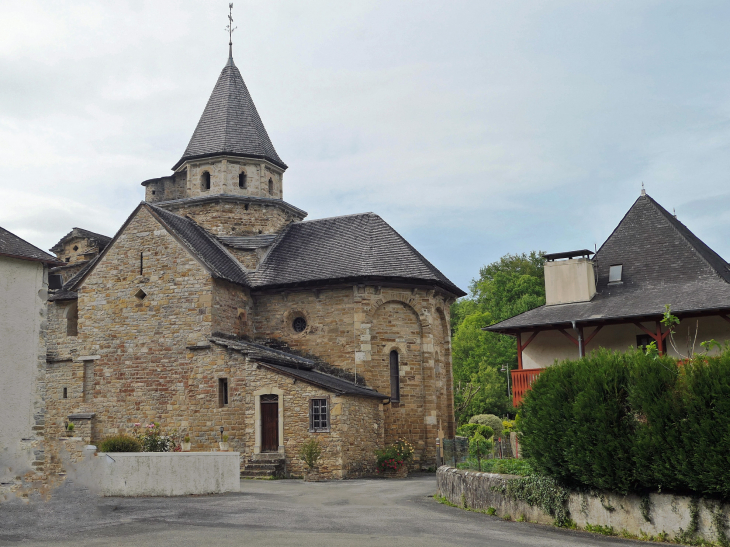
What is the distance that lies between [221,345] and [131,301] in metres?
4.47

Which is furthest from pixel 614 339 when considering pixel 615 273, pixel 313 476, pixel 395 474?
pixel 313 476

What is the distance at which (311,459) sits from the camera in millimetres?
22625

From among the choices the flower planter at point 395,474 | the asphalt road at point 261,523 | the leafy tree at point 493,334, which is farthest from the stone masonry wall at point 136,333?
the leafy tree at point 493,334

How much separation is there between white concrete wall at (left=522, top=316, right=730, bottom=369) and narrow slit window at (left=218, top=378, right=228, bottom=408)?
9736 millimetres

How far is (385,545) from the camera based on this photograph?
33.2ft

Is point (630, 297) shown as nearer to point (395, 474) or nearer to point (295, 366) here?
point (395, 474)

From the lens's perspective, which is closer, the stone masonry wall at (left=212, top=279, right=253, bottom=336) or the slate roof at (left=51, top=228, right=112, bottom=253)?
the stone masonry wall at (left=212, top=279, right=253, bottom=336)

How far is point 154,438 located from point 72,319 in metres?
8.67

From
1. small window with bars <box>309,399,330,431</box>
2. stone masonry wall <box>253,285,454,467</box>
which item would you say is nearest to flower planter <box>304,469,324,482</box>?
small window with bars <box>309,399,330,431</box>

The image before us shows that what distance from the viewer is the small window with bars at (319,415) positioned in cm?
2362

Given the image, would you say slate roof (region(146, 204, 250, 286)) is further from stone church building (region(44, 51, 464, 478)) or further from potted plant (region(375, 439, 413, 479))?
potted plant (region(375, 439, 413, 479))

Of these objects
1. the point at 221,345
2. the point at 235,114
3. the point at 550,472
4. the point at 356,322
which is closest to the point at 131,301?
the point at 221,345

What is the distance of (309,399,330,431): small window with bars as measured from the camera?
23.6m

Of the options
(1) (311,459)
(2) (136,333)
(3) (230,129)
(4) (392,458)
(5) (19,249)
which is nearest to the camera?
(5) (19,249)
